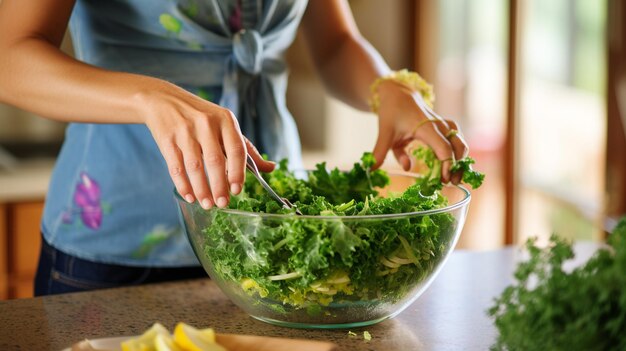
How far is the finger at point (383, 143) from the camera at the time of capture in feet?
4.58

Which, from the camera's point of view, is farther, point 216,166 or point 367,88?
point 367,88

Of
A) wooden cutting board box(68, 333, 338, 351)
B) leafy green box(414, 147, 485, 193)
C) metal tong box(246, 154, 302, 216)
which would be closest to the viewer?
wooden cutting board box(68, 333, 338, 351)

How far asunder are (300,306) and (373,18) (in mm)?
2738

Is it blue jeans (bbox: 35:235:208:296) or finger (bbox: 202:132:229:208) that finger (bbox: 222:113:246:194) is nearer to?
finger (bbox: 202:132:229:208)

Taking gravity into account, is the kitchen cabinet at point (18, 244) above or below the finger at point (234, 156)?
below

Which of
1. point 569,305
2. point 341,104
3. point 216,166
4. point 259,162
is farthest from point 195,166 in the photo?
point 341,104

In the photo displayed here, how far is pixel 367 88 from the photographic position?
5.17 feet

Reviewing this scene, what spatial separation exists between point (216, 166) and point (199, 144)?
0.11ft

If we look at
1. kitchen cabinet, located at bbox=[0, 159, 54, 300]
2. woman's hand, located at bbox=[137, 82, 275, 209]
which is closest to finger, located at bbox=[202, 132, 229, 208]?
woman's hand, located at bbox=[137, 82, 275, 209]

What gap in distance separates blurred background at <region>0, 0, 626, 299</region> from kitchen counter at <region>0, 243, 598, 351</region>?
1507mm

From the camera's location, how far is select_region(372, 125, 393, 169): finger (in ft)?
4.58

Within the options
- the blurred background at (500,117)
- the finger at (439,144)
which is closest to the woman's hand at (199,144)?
the finger at (439,144)

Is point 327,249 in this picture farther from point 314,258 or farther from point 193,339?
point 193,339

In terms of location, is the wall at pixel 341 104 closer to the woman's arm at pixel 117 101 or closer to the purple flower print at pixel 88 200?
the purple flower print at pixel 88 200
